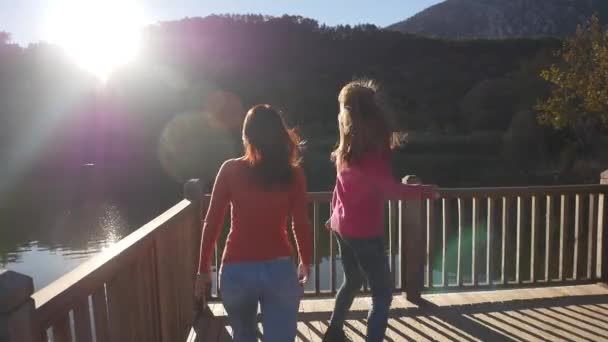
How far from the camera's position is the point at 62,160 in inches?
1318

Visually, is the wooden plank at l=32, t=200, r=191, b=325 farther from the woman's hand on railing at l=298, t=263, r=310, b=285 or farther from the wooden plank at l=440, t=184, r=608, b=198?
the wooden plank at l=440, t=184, r=608, b=198

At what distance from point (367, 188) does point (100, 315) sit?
1207mm

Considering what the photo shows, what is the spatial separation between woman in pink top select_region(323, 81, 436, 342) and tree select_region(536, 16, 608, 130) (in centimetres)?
1995

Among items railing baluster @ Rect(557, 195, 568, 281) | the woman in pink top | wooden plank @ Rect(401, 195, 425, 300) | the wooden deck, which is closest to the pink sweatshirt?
the woman in pink top

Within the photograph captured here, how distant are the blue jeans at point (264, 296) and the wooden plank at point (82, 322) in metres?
0.44

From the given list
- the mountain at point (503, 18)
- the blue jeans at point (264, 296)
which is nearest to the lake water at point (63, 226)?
the blue jeans at point (264, 296)

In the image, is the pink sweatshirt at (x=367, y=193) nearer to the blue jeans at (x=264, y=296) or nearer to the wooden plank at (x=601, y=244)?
the blue jeans at (x=264, y=296)

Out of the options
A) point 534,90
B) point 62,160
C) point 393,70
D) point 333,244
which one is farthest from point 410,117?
point 333,244

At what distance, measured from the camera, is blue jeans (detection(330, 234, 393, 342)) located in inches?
91.7

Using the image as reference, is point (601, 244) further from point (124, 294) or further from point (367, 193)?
point (124, 294)

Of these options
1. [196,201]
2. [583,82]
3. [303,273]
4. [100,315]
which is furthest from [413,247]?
[583,82]

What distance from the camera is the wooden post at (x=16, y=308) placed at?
116cm

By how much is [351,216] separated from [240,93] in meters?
Result: 41.3

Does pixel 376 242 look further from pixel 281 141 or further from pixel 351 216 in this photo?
pixel 281 141
